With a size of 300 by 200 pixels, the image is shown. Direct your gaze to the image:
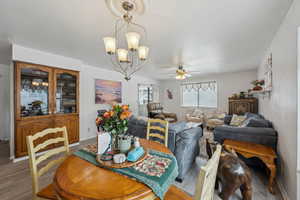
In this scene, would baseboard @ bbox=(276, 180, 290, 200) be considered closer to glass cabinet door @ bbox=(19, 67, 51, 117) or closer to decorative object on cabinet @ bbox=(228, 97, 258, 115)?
decorative object on cabinet @ bbox=(228, 97, 258, 115)

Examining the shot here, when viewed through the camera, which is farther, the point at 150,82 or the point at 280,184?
the point at 150,82

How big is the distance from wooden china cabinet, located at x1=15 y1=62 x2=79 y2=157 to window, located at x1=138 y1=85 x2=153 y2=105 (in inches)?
127

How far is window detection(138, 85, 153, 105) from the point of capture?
6.19 metres

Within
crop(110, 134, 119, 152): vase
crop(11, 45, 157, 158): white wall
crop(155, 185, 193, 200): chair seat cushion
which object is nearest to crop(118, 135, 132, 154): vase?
crop(110, 134, 119, 152): vase

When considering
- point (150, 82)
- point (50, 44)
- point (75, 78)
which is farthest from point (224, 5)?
point (150, 82)

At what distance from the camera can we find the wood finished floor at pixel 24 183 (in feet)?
5.46

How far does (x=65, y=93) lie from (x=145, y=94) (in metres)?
3.83

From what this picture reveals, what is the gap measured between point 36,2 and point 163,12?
147 centimetres

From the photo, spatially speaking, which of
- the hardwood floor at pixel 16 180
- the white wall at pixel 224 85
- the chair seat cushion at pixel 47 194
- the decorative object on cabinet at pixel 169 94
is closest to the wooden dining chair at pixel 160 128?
the chair seat cushion at pixel 47 194

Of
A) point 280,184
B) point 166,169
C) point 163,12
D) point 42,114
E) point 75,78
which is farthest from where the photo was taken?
point 75,78

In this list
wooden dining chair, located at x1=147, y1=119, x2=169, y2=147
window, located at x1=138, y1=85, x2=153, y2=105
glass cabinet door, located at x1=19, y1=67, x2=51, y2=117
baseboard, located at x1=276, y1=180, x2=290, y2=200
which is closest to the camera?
baseboard, located at x1=276, y1=180, x2=290, y2=200

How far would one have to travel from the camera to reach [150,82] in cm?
682

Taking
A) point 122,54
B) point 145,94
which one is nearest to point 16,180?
point 122,54

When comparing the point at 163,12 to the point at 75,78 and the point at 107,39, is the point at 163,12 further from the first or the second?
the point at 75,78
